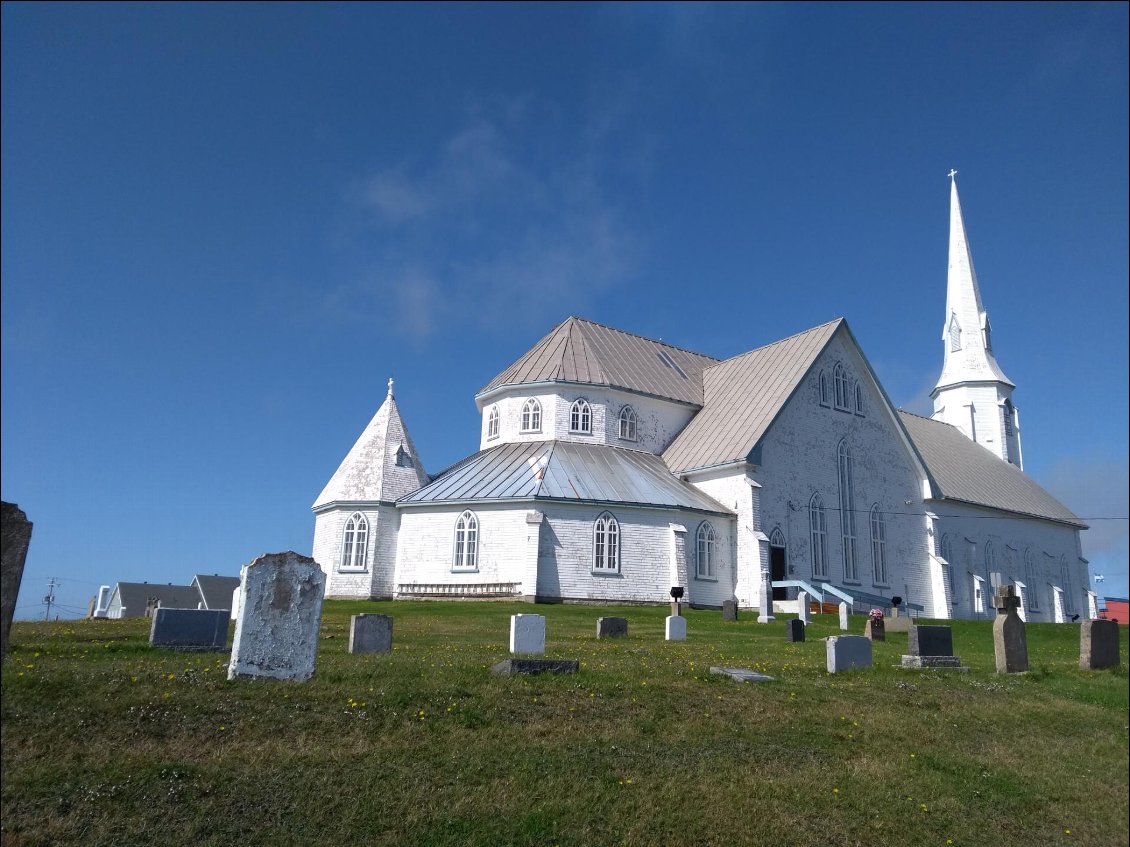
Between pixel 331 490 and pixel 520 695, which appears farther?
pixel 331 490

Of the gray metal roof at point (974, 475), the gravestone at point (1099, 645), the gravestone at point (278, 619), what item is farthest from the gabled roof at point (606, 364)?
the gravestone at point (278, 619)

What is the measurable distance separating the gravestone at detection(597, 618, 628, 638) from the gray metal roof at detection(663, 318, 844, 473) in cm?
1695

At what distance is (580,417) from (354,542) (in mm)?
11518

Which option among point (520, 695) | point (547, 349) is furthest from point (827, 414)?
point (520, 695)

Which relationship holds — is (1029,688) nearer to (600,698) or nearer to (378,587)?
(600,698)

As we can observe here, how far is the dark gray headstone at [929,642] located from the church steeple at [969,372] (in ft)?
160

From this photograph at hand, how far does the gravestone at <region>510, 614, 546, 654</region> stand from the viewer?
625 inches

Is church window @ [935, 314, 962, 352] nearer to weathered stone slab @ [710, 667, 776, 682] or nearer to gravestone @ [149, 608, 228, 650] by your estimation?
weathered stone slab @ [710, 667, 776, 682]

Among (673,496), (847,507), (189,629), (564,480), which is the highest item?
(847,507)

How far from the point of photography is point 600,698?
40.0ft

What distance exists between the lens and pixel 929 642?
56.9ft

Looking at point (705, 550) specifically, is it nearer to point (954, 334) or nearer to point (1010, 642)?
point (1010, 642)

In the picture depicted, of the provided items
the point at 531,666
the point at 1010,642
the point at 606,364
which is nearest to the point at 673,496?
the point at 606,364

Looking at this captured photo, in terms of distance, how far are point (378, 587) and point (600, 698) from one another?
83.2 ft
